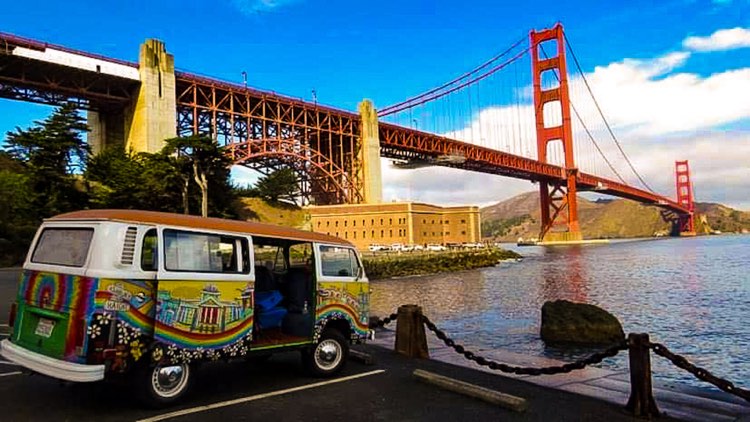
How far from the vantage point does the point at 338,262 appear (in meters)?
7.89

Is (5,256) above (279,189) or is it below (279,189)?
below

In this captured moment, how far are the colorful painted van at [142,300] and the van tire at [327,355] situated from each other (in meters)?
0.27

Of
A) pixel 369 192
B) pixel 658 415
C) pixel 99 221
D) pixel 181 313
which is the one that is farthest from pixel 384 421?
pixel 369 192

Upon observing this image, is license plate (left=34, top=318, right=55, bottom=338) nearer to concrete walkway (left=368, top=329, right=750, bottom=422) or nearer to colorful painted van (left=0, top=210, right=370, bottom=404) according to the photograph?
colorful painted van (left=0, top=210, right=370, bottom=404)

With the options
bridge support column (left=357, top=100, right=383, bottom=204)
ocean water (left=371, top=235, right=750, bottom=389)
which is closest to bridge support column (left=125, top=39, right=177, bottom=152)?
ocean water (left=371, top=235, right=750, bottom=389)

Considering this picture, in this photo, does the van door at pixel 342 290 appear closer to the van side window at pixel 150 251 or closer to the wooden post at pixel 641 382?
the van side window at pixel 150 251

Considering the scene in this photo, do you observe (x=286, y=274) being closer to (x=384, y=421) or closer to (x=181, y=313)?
(x=181, y=313)

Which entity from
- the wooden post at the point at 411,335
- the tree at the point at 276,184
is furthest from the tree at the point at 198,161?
the wooden post at the point at 411,335

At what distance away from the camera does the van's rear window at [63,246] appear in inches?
222

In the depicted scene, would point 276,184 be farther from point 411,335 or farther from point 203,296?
point 203,296

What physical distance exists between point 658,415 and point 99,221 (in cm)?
645

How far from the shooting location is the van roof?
5727 millimetres

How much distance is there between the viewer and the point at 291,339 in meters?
7.35

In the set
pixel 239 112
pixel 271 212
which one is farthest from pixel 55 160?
pixel 271 212
